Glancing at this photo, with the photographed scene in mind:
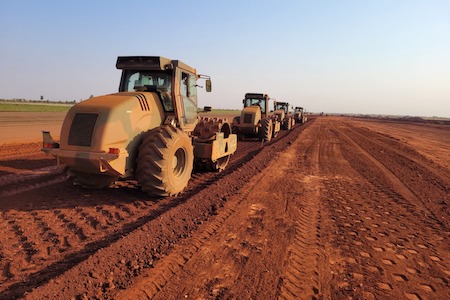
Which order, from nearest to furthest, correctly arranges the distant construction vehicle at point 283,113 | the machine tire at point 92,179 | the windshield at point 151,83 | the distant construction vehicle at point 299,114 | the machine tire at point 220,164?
the machine tire at point 92,179 < the windshield at point 151,83 < the machine tire at point 220,164 < the distant construction vehicle at point 283,113 < the distant construction vehicle at point 299,114

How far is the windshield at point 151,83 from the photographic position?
633 centimetres

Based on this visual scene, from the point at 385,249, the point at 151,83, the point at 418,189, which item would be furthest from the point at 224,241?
the point at 418,189

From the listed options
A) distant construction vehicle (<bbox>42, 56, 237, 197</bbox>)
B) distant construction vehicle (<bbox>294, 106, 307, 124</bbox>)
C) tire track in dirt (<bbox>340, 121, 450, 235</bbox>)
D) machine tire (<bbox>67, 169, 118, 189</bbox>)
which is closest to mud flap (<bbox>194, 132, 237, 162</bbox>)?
distant construction vehicle (<bbox>42, 56, 237, 197</bbox>)

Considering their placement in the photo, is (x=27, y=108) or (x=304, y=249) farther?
(x=27, y=108)

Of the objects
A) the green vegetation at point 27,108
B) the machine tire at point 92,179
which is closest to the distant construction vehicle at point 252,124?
the machine tire at point 92,179

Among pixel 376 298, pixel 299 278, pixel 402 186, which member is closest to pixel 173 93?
pixel 299 278

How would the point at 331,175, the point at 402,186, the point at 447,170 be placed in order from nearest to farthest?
the point at 402,186, the point at 331,175, the point at 447,170

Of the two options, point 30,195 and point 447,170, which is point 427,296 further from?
point 447,170

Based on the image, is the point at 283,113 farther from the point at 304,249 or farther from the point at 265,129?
the point at 304,249

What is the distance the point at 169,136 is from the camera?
5.39m

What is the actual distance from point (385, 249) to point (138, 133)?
4472 mm

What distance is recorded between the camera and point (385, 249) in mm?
3975

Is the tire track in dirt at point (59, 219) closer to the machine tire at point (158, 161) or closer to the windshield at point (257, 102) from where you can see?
the machine tire at point (158, 161)

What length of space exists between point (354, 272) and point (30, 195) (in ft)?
19.2
